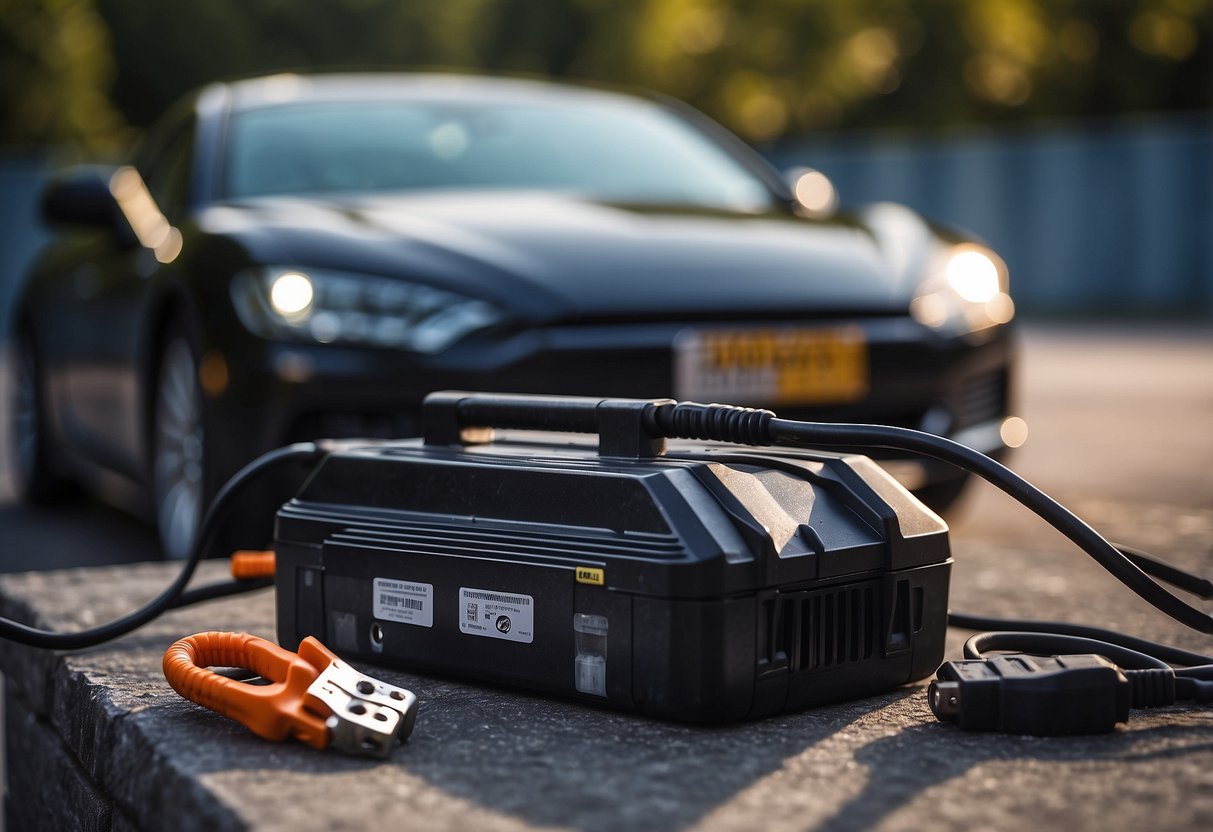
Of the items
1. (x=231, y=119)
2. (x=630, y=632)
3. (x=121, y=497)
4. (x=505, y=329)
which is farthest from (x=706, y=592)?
(x=121, y=497)

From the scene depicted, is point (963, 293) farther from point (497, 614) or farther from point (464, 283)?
point (497, 614)

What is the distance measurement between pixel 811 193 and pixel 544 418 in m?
2.67

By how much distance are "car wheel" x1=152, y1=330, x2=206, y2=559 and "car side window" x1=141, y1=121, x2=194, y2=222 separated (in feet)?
1.45

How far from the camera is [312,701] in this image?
148 cm

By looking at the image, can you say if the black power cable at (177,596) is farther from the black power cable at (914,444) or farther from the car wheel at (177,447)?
the car wheel at (177,447)

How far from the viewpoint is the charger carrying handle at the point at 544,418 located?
1.71m

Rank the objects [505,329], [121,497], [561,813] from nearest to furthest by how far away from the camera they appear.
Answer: [561,813]
[505,329]
[121,497]

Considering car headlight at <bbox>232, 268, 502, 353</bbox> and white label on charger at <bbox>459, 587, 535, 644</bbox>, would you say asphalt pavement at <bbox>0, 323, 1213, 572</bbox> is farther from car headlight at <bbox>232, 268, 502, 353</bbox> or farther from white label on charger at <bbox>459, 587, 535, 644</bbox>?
white label on charger at <bbox>459, 587, 535, 644</bbox>

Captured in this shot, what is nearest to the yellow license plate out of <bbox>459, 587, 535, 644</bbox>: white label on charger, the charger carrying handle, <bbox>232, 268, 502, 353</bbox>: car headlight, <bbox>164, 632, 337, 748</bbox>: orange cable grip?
<bbox>232, 268, 502, 353</bbox>: car headlight

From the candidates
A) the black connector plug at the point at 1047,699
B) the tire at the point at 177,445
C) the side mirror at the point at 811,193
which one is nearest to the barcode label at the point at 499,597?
the black connector plug at the point at 1047,699

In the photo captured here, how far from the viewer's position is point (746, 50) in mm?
32719

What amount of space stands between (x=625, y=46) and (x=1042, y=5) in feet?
29.4

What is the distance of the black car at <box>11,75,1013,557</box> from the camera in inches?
118

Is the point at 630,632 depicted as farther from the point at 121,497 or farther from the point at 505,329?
the point at 121,497
